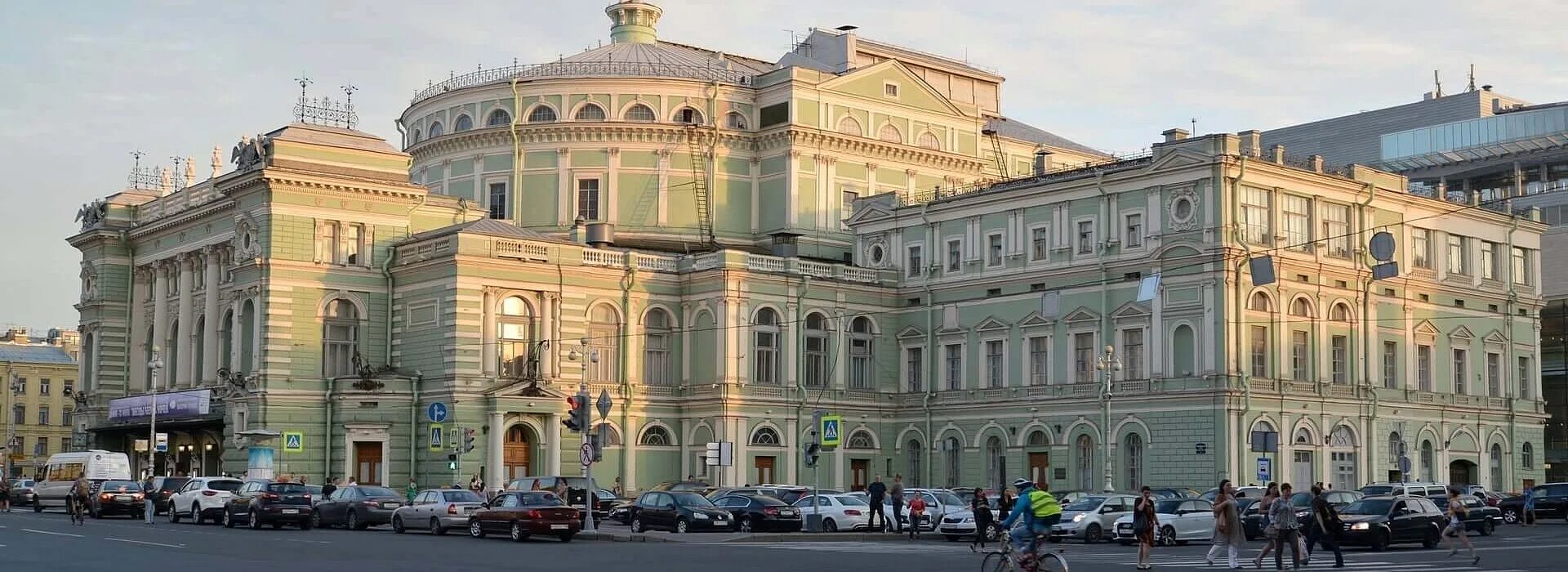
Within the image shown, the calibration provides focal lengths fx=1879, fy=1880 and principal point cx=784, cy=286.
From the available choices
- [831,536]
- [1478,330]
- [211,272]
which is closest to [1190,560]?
[831,536]

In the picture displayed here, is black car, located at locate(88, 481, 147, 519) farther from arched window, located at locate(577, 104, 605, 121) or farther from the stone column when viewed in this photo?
arched window, located at locate(577, 104, 605, 121)

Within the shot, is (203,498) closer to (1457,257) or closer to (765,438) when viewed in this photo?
(765,438)

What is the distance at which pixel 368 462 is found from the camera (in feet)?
240

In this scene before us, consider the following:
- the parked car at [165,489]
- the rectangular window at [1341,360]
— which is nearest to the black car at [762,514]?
the parked car at [165,489]

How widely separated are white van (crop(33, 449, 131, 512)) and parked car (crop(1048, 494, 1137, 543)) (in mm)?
39780

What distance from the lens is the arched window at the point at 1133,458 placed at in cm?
7025

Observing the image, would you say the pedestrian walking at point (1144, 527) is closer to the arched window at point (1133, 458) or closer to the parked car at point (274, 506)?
the parked car at point (274, 506)

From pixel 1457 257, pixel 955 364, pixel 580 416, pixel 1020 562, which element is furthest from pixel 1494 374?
Result: pixel 1020 562

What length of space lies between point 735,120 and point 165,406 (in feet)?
94.7

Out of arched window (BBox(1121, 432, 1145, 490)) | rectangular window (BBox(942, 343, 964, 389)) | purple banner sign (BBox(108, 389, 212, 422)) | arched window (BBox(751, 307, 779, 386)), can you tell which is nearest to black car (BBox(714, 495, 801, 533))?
arched window (BBox(1121, 432, 1145, 490))

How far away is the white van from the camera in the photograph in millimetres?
73562

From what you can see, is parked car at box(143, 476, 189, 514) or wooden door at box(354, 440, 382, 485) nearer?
parked car at box(143, 476, 189, 514)

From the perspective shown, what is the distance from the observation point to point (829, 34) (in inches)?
3787

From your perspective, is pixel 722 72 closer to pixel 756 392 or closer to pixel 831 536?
pixel 756 392
